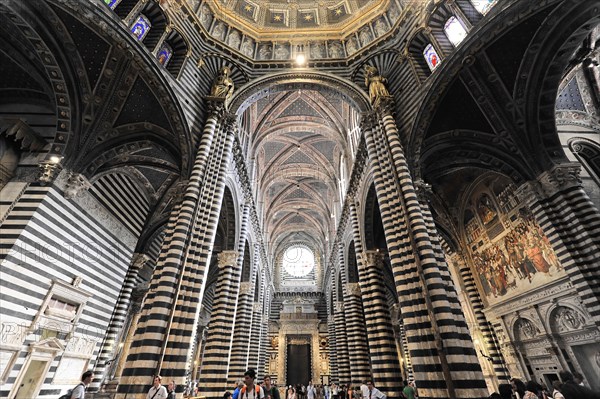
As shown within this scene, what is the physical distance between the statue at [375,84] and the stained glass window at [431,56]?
5.66ft

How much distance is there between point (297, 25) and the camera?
15305 mm

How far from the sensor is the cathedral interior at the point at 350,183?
7453mm

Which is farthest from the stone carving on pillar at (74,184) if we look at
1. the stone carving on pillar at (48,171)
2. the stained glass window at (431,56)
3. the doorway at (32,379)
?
the stained glass window at (431,56)

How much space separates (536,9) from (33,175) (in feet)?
49.5

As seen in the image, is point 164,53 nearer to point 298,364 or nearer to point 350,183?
point 350,183

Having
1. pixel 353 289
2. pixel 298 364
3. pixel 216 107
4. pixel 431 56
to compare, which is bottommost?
pixel 298 364

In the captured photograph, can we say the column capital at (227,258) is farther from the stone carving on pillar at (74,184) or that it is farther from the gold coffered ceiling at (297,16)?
the gold coffered ceiling at (297,16)

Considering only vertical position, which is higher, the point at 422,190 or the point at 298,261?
the point at 298,261

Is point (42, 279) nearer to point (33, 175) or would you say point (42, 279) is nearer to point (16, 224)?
point (16, 224)

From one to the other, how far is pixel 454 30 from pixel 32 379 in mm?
17479

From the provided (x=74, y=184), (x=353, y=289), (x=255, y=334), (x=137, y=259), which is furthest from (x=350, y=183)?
(x=255, y=334)

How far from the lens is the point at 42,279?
805 centimetres

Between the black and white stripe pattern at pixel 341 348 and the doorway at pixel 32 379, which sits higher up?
the black and white stripe pattern at pixel 341 348

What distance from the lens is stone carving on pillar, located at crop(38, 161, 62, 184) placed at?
27.3 ft
